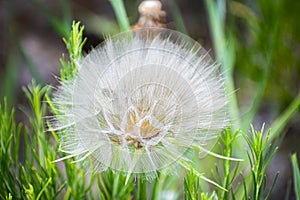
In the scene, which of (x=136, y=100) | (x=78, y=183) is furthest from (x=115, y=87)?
(x=78, y=183)

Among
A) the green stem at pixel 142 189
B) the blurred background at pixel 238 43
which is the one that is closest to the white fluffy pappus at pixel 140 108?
the green stem at pixel 142 189

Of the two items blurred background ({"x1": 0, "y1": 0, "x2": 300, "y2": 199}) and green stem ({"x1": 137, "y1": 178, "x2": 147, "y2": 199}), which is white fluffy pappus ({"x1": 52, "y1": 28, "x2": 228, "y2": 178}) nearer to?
green stem ({"x1": 137, "y1": 178, "x2": 147, "y2": 199})

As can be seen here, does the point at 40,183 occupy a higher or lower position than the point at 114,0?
lower

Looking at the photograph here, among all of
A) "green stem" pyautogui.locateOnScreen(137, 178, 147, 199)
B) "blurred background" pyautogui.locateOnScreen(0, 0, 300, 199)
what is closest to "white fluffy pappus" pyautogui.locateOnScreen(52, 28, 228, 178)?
"green stem" pyautogui.locateOnScreen(137, 178, 147, 199)

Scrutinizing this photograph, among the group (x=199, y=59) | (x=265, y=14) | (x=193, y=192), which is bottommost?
(x=193, y=192)

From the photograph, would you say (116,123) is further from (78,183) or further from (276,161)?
(276,161)
